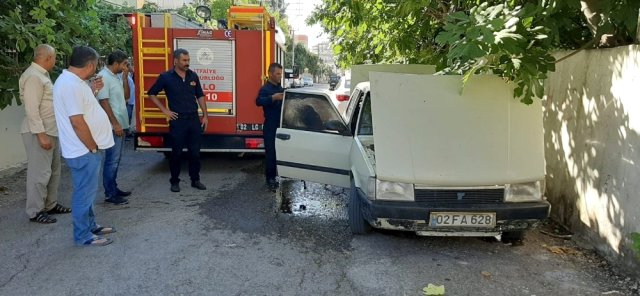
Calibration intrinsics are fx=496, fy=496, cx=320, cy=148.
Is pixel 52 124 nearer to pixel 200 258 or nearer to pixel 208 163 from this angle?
pixel 200 258

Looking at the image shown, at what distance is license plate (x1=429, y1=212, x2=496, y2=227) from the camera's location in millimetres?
4173

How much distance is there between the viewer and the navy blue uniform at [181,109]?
6.27 metres

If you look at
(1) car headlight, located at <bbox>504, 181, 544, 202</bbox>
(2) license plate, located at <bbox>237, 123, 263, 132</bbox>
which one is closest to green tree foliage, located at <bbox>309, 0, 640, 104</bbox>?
(1) car headlight, located at <bbox>504, 181, 544, 202</bbox>

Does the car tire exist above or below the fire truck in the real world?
below

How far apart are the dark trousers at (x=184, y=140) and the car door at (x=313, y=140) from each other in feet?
4.08

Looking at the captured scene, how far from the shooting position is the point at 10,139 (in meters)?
8.00

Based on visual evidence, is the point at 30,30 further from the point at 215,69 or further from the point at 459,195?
the point at 459,195

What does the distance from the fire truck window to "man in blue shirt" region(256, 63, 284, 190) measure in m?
0.60

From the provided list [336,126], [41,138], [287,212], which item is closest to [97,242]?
[41,138]

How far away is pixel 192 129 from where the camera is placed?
6.46m

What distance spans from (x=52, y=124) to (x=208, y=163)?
3.74 metres

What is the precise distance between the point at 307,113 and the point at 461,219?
93.3 inches

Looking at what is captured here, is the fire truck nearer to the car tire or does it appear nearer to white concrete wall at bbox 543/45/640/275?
the car tire

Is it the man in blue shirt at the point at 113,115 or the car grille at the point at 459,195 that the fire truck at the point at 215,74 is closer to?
the man in blue shirt at the point at 113,115
